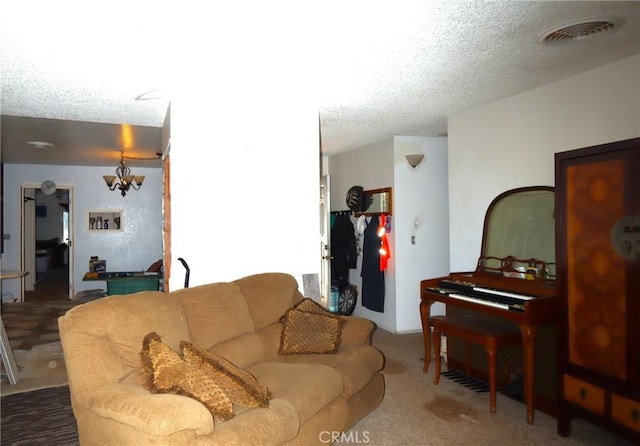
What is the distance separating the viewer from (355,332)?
3160mm

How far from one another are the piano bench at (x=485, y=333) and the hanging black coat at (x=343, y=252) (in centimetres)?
249

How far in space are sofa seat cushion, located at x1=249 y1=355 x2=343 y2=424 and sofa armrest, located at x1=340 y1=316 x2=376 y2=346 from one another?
1.64ft

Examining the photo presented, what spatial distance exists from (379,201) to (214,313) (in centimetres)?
339

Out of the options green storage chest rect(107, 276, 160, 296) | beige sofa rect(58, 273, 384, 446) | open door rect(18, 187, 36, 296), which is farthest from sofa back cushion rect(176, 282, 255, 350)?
open door rect(18, 187, 36, 296)

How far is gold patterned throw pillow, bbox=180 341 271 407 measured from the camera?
203cm

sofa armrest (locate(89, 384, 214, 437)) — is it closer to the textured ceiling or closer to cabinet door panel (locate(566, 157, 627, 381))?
the textured ceiling

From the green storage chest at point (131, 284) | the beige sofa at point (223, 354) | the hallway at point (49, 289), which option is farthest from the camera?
the hallway at point (49, 289)

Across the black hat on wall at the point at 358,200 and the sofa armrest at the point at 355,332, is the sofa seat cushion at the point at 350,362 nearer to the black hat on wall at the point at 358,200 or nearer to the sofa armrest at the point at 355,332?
the sofa armrest at the point at 355,332

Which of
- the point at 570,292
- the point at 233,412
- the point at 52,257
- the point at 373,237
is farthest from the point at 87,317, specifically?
the point at 52,257

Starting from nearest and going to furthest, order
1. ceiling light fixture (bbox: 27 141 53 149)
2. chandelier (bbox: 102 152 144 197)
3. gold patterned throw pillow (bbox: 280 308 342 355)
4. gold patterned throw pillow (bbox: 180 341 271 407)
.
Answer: gold patterned throw pillow (bbox: 180 341 271 407) → gold patterned throw pillow (bbox: 280 308 342 355) → ceiling light fixture (bbox: 27 141 53 149) → chandelier (bbox: 102 152 144 197)

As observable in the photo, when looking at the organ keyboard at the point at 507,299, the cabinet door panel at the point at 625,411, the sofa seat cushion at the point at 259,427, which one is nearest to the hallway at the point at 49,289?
the organ keyboard at the point at 507,299

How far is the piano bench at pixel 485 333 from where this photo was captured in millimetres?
3109

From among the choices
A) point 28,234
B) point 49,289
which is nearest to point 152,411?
point 28,234

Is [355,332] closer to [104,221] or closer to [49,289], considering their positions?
[104,221]
